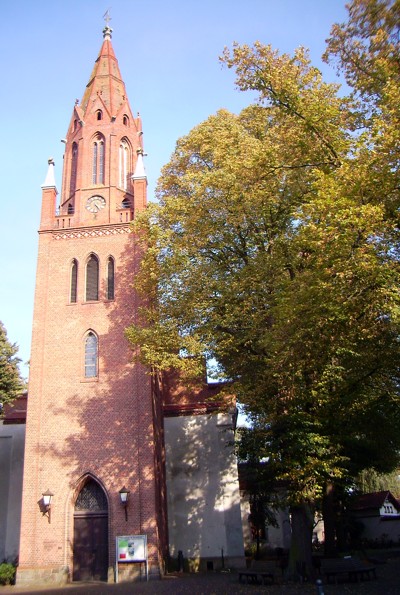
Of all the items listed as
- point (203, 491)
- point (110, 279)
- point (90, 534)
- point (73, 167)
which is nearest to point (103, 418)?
point (90, 534)

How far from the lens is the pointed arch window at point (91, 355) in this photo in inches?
844

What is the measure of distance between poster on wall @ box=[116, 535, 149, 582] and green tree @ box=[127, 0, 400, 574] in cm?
579

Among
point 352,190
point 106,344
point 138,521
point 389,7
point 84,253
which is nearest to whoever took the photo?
point 389,7

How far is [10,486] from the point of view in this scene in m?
22.2

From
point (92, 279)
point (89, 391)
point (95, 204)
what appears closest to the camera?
point (89, 391)

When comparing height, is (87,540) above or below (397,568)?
above

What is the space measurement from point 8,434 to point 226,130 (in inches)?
634

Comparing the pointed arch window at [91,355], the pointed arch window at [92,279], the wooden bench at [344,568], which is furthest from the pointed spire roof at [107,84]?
the wooden bench at [344,568]

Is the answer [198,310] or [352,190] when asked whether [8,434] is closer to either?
[198,310]

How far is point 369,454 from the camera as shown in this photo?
74.7 feet

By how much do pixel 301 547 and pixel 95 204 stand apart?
16827mm

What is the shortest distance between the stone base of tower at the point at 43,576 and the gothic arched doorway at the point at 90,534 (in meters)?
0.67

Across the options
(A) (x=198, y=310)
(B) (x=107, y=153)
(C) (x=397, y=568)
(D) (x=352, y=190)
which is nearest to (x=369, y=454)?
(C) (x=397, y=568)

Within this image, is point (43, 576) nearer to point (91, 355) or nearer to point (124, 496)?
point (124, 496)
